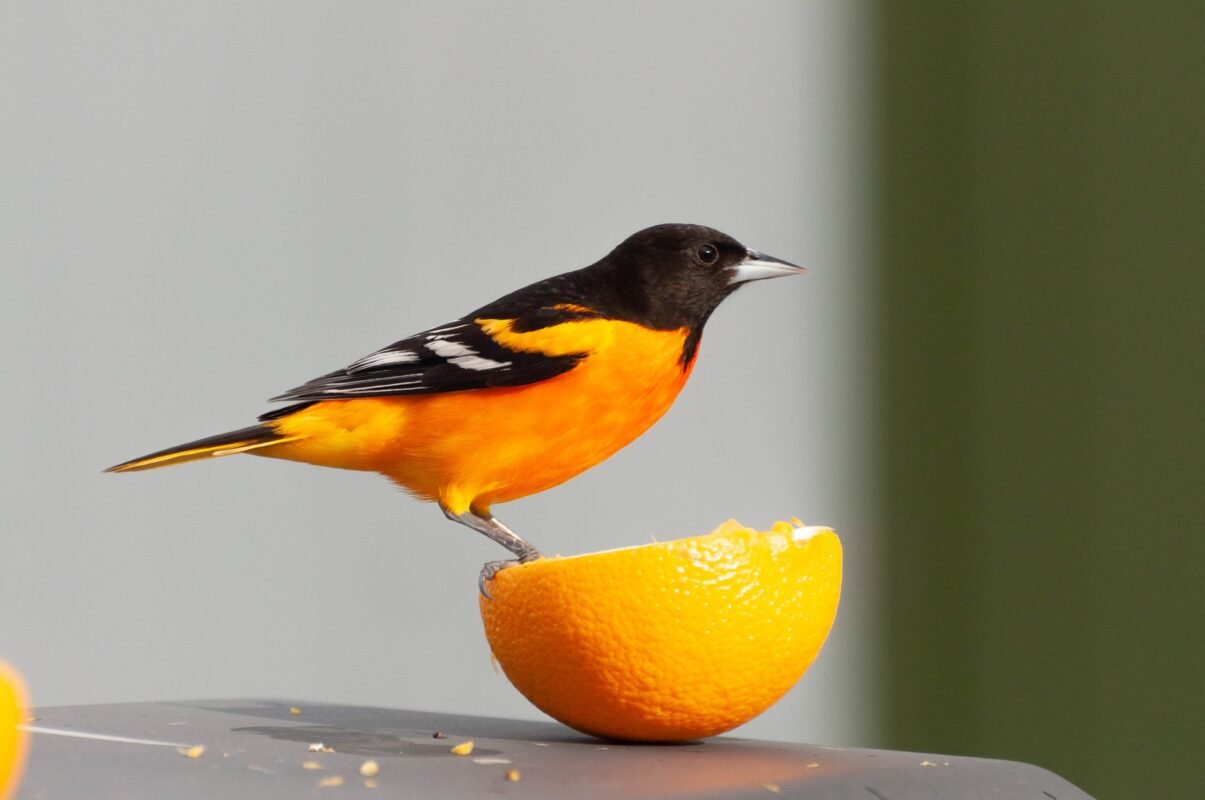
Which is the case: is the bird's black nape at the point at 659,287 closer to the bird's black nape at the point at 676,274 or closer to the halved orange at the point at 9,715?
the bird's black nape at the point at 676,274

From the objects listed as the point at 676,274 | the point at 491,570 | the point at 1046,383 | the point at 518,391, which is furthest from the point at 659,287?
the point at 1046,383

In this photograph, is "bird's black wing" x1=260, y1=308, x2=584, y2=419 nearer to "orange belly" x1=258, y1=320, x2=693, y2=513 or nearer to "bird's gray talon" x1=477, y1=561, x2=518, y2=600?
"orange belly" x1=258, y1=320, x2=693, y2=513

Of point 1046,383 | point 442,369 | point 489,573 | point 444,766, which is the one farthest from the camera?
point 1046,383

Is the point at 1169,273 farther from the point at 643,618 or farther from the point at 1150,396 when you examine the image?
the point at 643,618

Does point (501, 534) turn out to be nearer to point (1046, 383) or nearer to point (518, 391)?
point (518, 391)

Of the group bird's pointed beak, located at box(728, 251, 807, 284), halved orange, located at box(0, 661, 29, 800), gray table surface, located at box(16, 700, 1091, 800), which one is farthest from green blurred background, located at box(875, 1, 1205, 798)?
halved orange, located at box(0, 661, 29, 800)

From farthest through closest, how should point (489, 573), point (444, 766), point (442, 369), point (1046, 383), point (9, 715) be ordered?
point (1046, 383)
point (442, 369)
point (489, 573)
point (444, 766)
point (9, 715)

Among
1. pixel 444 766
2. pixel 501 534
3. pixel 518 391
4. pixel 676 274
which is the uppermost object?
pixel 676 274

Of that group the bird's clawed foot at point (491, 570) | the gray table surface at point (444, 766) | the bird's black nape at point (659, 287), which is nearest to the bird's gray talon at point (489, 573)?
the bird's clawed foot at point (491, 570)
